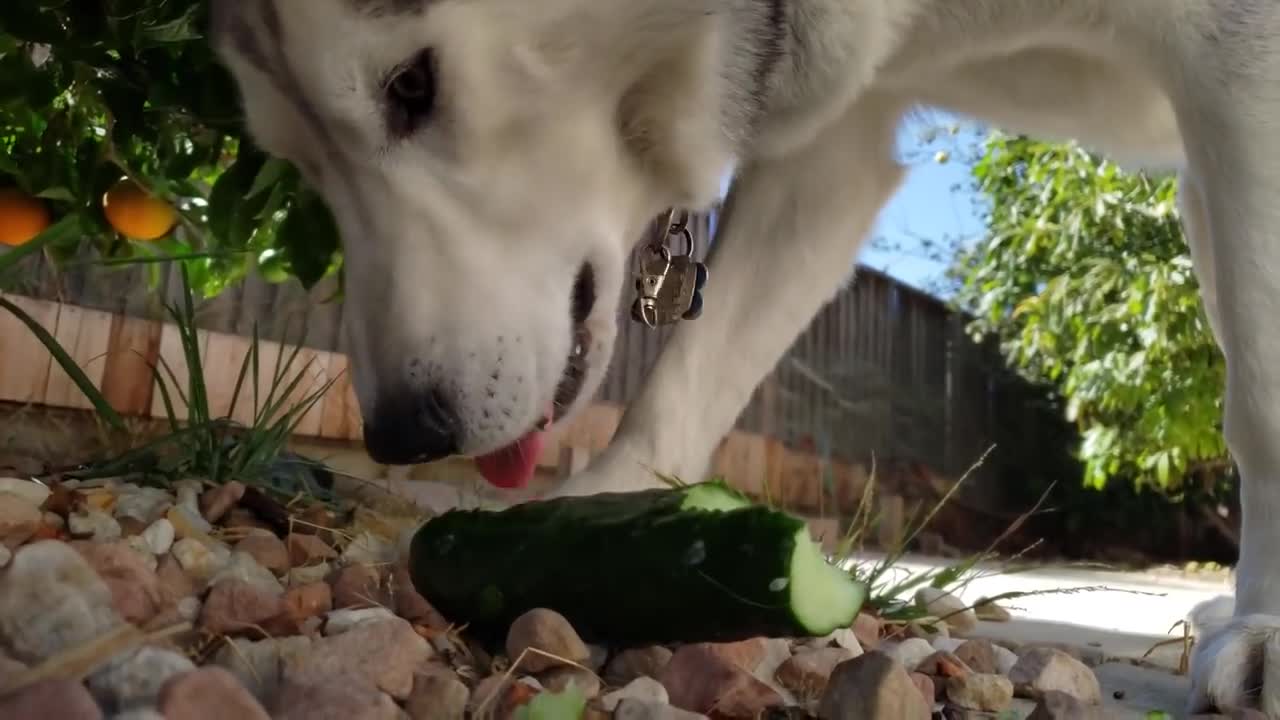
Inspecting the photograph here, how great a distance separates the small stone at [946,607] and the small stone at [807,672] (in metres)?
0.41

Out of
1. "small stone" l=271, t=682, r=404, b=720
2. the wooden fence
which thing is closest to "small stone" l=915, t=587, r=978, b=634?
the wooden fence

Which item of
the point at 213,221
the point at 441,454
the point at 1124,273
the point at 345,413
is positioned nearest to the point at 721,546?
the point at 441,454

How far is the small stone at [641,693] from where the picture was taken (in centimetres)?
75

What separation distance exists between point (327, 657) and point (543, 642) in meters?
0.17

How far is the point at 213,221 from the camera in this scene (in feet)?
4.74

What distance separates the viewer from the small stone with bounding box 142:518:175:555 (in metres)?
1.05

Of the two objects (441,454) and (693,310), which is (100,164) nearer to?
(441,454)

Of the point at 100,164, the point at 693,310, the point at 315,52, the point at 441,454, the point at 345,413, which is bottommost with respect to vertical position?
the point at 345,413

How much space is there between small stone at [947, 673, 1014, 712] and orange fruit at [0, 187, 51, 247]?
1433 millimetres

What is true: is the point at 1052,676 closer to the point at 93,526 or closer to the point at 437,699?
the point at 437,699

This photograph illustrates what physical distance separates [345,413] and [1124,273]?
351 cm

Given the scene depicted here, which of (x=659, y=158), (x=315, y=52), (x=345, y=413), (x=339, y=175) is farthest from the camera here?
(x=345, y=413)

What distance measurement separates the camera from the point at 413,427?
1119 millimetres

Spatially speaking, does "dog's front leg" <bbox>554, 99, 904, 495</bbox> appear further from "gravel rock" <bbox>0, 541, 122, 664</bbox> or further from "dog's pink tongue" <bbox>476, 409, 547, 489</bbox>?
"gravel rock" <bbox>0, 541, 122, 664</bbox>
